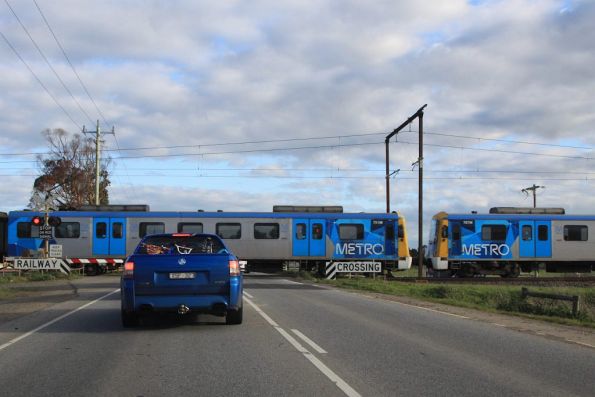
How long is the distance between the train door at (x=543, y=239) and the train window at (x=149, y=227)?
20553mm

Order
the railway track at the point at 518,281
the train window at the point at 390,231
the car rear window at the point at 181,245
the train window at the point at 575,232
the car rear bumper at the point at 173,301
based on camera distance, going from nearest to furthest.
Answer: the car rear bumper at the point at 173,301, the car rear window at the point at 181,245, the railway track at the point at 518,281, the train window at the point at 575,232, the train window at the point at 390,231

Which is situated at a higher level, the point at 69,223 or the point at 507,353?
the point at 69,223

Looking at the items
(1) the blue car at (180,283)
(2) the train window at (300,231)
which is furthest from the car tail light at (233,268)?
(2) the train window at (300,231)

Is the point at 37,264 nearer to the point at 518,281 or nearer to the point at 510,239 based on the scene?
the point at 518,281

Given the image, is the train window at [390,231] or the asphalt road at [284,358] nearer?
the asphalt road at [284,358]

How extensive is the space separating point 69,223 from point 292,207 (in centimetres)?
1231

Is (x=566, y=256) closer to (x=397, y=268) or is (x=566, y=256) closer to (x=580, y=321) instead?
(x=397, y=268)

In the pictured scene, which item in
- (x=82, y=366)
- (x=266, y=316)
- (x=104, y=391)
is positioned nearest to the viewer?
(x=104, y=391)

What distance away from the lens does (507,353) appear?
9.24 metres

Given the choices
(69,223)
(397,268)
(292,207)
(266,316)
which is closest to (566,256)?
(397,268)

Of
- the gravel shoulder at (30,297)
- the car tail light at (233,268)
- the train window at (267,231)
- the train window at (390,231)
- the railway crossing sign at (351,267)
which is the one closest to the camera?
the car tail light at (233,268)

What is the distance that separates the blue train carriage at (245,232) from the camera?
33.1 meters

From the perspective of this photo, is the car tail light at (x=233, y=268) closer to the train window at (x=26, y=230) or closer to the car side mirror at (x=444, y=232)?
the car side mirror at (x=444, y=232)

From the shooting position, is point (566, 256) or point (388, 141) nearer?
point (566, 256)
